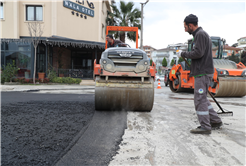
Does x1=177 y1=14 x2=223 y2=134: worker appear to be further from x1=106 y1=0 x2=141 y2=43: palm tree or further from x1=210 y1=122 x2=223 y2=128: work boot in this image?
x1=106 y1=0 x2=141 y2=43: palm tree

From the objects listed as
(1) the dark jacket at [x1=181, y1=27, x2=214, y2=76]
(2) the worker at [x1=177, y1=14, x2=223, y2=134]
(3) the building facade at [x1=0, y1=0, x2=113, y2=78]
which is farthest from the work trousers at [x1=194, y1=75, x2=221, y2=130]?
(3) the building facade at [x1=0, y1=0, x2=113, y2=78]

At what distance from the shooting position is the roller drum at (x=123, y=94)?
176 inches

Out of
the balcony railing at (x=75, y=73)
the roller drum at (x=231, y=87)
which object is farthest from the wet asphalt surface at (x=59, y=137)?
Answer: the balcony railing at (x=75, y=73)

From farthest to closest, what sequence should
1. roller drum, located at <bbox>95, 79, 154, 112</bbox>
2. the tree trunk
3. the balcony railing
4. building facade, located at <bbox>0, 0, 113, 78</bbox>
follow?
the tree trunk
the balcony railing
building facade, located at <bbox>0, 0, 113, 78</bbox>
roller drum, located at <bbox>95, 79, 154, 112</bbox>

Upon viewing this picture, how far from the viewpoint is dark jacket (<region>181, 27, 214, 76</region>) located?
3.31m

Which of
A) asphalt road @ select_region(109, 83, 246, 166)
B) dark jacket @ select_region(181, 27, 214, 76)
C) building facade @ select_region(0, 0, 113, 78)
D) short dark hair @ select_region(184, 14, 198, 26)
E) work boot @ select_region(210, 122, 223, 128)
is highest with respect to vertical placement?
building facade @ select_region(0, 0, 113, 78)

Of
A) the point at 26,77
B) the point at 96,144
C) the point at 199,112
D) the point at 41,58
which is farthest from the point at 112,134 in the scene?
the point at 41,58

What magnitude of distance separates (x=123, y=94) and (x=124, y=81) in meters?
0.30

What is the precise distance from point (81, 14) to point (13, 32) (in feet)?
19.2

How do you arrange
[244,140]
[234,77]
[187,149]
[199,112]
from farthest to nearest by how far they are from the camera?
[234,77] → [199,112] → [244,140] → [187,149]

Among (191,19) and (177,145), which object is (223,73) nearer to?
(191,19)

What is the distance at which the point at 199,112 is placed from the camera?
3.32 metres

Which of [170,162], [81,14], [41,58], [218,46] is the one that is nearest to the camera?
[170,162]

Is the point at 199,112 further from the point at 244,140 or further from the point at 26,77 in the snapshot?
the point at 26,77
